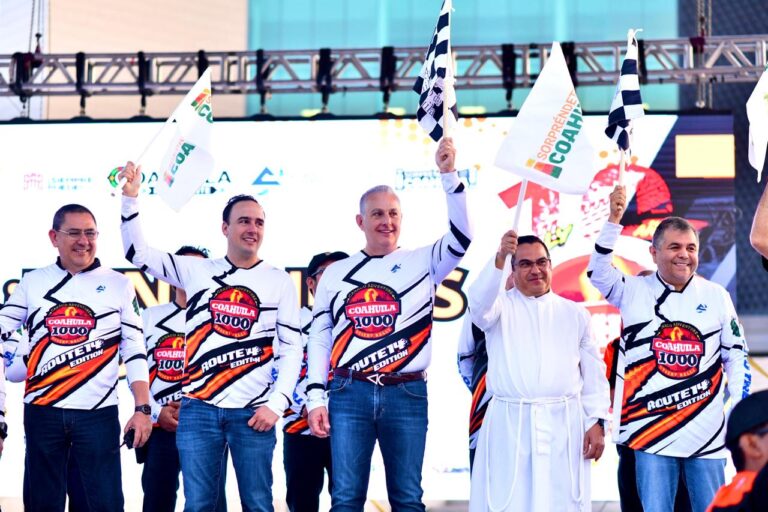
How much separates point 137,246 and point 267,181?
311 centimetres

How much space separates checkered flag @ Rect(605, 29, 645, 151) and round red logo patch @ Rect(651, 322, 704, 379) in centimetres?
82

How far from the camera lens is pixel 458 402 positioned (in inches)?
280

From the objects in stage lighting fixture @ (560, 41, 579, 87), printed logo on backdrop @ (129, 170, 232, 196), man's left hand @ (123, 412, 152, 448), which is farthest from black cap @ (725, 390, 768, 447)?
printed logo on backdrop @ (129, 170, 232, 196)

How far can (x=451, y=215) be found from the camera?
13.3ft

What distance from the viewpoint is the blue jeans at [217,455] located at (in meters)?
4.00

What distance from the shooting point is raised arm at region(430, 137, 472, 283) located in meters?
3.96

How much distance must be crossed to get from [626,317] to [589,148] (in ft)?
2.44

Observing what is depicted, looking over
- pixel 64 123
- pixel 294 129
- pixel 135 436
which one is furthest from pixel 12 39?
pixel 135 436

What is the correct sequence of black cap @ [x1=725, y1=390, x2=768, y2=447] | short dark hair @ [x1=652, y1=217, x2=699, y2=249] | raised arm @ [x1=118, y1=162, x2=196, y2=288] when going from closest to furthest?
black cap @ [x1=725, y1=390, x2=768, y2=447] → raised arm @ [x1=118, y1=162, x2=196, y2=288] → short dark hair @ [x1=652, y1=217, x2=699, y2=249]

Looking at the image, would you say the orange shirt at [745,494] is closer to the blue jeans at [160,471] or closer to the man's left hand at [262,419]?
the man's left hand at [262,419]

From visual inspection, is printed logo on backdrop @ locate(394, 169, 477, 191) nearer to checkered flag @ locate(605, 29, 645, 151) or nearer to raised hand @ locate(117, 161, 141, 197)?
checkered flag @ locate(605, 29, 645, 151)

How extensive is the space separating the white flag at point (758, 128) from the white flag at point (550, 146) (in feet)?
2.06

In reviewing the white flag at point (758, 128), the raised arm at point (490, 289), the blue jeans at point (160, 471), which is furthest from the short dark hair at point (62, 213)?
the white flag at point (758, 128)

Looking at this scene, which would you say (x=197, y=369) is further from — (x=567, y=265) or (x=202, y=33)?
(x=202, y=33)
